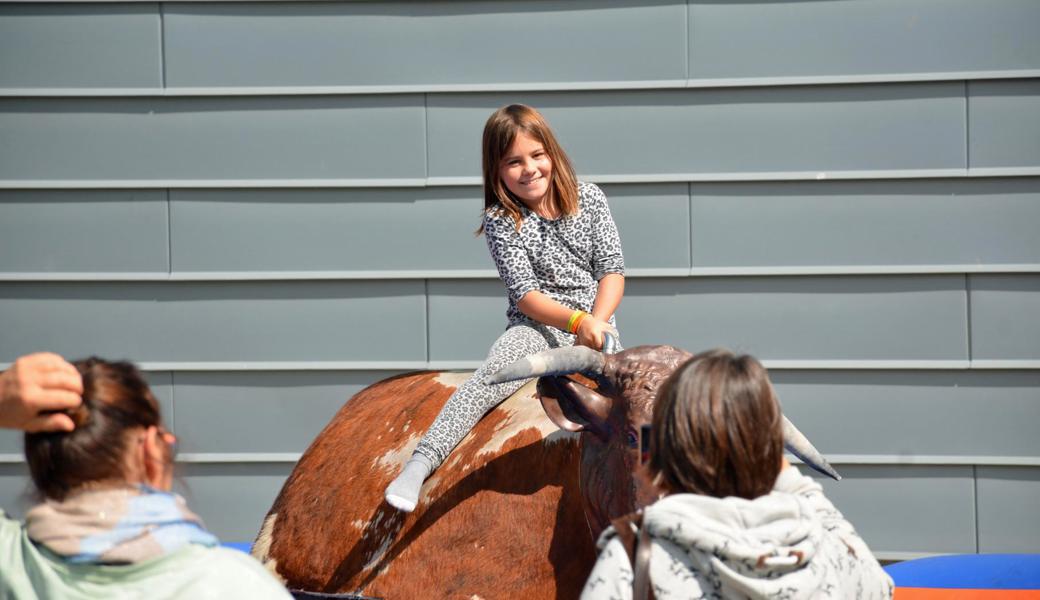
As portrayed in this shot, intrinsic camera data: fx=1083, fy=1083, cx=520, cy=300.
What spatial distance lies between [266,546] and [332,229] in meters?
1.61

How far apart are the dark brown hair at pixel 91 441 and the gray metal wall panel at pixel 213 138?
3228 mm

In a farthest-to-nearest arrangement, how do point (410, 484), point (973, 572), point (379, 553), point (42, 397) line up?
point (973, 572) → point (379, 553) → point (410, 484) → point (42, 397)

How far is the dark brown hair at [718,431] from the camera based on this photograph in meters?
1.90

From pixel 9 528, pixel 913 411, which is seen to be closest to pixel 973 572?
pixel 913 411

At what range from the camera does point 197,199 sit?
504 centimetres

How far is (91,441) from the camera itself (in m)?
1.79

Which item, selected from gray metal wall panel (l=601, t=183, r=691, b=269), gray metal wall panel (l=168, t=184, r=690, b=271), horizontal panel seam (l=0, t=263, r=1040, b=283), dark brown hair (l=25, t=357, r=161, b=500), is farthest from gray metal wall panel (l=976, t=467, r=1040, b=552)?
dark brown hair (l=25, t=357, r=161, b=500)

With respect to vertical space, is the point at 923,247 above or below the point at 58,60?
below

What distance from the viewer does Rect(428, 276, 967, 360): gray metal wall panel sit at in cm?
480

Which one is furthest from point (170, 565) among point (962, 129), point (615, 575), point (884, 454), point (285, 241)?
point (962, 129)

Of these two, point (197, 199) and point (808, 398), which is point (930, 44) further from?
point (197, 199)

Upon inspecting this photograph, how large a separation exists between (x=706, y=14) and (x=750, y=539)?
3.47 meters

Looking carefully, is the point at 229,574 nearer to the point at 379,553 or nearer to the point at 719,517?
the point at 719,517

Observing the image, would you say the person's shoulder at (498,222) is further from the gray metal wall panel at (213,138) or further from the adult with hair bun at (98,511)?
the adult with hair bun at (98,511)
